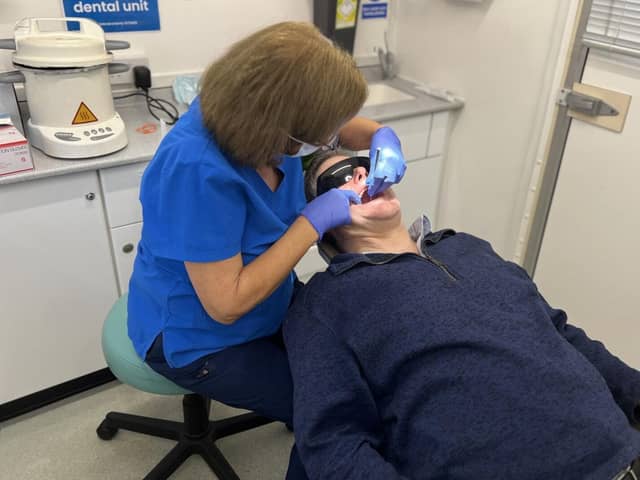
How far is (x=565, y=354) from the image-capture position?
43.9 inches

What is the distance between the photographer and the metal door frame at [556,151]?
1.90 m

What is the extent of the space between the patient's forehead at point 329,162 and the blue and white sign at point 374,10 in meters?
1.40

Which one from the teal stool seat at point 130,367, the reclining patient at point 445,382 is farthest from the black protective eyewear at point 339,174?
the teal stool seat at point 130,367

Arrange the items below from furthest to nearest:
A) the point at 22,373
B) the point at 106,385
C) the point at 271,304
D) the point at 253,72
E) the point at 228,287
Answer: the point at 106,385, the point at 22,373, the point at 271,304, the point at 228,287, the point at 253,72

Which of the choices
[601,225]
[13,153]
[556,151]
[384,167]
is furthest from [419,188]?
[13,153]

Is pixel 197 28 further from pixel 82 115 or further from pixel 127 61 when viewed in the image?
pixel 82 115

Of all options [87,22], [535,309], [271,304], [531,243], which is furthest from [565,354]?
[87,22]

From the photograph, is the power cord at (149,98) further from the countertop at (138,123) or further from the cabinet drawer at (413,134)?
the cabinet drawer at (413,134)

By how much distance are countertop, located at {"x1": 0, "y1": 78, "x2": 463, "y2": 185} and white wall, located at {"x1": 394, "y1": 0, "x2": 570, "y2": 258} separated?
0.10m

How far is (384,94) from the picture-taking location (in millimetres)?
2646

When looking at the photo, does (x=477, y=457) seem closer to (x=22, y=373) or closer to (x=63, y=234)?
(x=63, y=234)

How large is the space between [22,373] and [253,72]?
1405 mm

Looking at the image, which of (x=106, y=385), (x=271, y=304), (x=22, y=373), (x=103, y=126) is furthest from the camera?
(x=106, y=385)

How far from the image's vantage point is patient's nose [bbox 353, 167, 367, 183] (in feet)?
4.50
